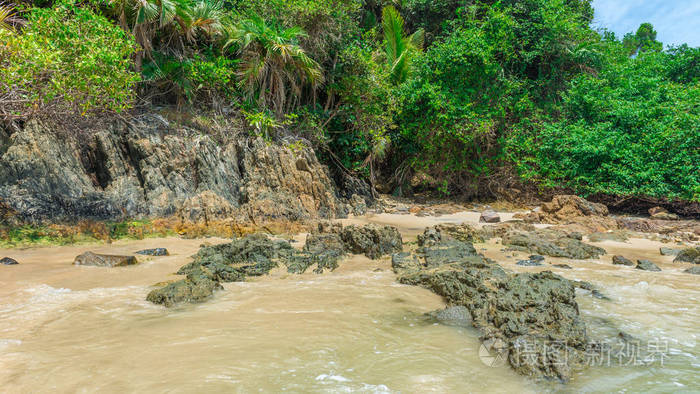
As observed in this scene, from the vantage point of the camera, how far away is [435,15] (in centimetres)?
1877

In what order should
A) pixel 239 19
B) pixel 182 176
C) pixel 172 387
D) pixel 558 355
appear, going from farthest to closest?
pixel 239 19 < pixel 182 176 < pixel 558 355 < pixel 172 387

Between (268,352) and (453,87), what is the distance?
49.8ft

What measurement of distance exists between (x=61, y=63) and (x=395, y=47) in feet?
42.5

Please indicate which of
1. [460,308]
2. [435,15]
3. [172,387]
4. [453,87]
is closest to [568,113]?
[453,87]

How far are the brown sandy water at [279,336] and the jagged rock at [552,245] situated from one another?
5.00 ft

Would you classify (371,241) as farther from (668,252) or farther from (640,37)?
(640,37)

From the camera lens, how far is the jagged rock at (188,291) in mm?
4055

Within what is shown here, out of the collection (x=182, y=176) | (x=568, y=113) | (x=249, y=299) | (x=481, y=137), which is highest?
(x=568, y=113)

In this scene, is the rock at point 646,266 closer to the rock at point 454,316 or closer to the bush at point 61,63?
the rock at point 454,316

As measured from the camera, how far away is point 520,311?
351 centimetres

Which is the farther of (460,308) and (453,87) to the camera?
(453,87)

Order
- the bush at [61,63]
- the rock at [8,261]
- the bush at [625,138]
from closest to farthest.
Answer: the rock at [8,261] < the bush at [61,63] < the bush at [625,138]

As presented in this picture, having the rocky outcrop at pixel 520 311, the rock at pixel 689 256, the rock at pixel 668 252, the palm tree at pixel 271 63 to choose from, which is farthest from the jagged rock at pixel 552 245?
the palm tree at pixel 271 63

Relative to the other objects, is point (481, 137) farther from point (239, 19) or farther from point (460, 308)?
point (460, 308)
